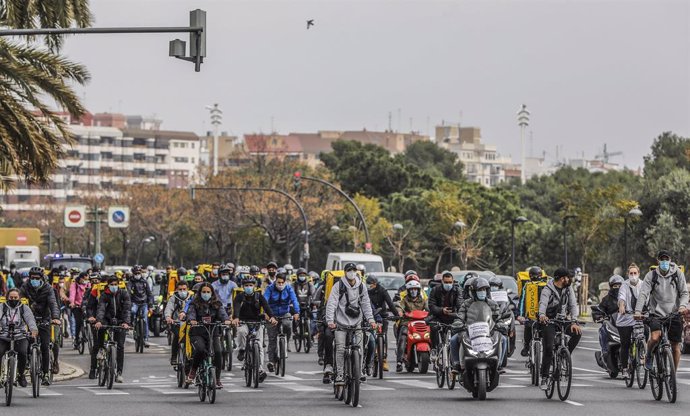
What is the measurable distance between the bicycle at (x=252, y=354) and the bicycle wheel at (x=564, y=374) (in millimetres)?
5178

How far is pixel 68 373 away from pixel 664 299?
11994 mm

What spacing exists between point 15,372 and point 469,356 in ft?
20.7

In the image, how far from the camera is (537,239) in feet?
295

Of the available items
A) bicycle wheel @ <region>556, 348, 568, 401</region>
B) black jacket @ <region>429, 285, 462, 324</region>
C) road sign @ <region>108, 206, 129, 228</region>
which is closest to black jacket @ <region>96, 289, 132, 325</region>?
black jacket @ <region>429, 285, 462, 324</region>

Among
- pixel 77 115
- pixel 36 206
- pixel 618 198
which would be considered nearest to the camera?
pixel 77 115

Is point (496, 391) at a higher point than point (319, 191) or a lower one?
lower

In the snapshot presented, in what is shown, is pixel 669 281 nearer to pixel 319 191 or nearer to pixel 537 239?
pixel 537 239

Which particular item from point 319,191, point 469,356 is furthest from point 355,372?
point 319,191

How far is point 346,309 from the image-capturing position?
71.1 ft

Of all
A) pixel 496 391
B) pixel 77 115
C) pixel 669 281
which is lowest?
pixel 496 391

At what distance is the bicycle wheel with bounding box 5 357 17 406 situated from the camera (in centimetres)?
2094

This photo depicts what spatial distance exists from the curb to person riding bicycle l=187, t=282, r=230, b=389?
16.2 feet

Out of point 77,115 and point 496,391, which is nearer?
point 496,391

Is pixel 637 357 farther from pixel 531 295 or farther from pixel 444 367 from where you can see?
pixel 531 295
